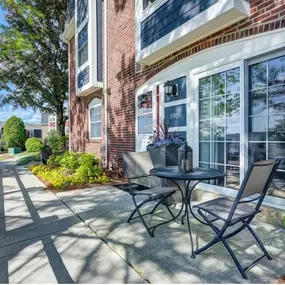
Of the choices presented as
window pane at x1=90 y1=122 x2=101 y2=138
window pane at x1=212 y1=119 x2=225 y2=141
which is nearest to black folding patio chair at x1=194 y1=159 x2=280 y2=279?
window pane at x1=212 y1=119 x2=225 y2=141

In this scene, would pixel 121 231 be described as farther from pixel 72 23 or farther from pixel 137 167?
pixel 72 23

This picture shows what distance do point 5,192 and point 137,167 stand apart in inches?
155

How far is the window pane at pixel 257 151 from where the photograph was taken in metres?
3.70

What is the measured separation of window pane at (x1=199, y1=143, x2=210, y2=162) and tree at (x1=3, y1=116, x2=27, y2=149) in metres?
22.5

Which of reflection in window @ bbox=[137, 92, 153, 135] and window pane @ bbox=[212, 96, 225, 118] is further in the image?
reflection in window @ bbox=[137, 92, 153, 135]

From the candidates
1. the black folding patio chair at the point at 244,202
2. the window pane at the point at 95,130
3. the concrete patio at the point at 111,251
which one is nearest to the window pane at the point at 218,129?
the concrete patio at the point at 111,251

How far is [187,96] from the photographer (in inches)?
200

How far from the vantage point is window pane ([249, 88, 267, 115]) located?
12.1 feet

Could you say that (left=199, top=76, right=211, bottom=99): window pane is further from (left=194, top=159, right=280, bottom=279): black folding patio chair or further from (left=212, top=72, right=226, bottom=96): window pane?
(left=194, top=159, right=280, bottom=279): black folding patio chair

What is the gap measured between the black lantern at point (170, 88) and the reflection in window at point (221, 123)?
0.74m

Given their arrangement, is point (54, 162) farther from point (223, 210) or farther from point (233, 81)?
point (223, 210)

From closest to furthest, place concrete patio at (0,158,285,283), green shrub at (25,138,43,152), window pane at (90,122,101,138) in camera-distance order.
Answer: concrete patio at (0,158,285,283) < window pane at (90,122,101,138) < green shrub at (25,138,43,152)

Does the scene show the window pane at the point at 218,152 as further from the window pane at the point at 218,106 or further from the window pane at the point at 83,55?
the window pane at the point at 83,55

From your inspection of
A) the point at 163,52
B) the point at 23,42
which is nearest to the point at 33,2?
the point at 23,42
